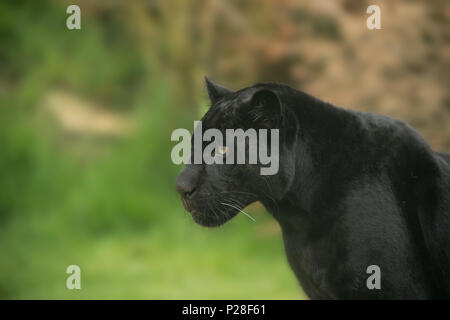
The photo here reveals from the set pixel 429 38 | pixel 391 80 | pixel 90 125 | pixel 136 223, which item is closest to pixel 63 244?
pixel 136 223

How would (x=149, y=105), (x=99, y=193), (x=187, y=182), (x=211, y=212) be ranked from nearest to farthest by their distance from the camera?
(x=187, y=182)
(x=211, y=212)
(x=99, y=193)
(x=149, y=105)

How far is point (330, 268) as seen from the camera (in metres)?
2.47

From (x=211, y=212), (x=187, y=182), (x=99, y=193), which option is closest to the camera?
(x=187, y=182)

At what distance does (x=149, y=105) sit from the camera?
8023 millimetres

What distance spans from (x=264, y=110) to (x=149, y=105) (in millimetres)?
5636

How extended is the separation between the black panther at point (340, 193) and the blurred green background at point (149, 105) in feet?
9.29

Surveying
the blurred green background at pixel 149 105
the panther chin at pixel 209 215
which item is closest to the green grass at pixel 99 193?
the blurred green background at pixel 149 105

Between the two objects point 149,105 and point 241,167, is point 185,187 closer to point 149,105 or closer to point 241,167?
point 241,167

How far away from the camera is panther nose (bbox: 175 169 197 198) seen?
8.21ft

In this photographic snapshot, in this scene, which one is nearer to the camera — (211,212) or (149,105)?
(211,212)

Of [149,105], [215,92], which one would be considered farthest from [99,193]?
[215,92]

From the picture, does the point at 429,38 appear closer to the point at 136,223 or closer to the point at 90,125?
the point at 136,223

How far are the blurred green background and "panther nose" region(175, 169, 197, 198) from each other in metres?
3.29

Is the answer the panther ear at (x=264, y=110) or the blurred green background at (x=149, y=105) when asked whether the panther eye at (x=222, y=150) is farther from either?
the blurred green background at (x=149, y=105)
